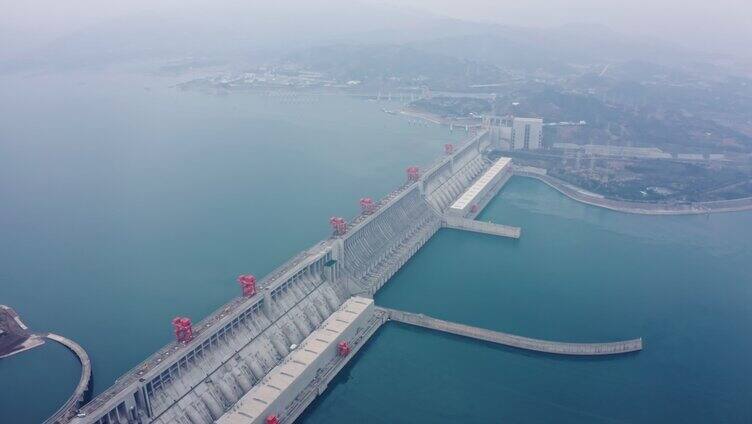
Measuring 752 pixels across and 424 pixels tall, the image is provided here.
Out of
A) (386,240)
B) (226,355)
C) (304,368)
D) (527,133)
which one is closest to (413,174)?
(386,240)

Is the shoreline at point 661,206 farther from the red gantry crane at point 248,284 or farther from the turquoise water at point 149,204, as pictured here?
the red gantry crane at point 248,284

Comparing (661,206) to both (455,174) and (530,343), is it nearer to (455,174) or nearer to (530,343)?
(455,174)

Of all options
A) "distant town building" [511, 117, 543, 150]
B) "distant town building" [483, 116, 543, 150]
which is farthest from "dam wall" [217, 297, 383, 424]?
"distant town building" [511, 117, 543, 150]

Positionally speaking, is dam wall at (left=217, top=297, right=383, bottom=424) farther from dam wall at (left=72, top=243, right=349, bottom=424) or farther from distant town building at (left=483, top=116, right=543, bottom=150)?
distant town building at (left=483, top=116, right=543, bottom=150)

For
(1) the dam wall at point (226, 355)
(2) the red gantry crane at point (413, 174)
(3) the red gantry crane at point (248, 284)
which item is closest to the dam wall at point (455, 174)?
(2) the red gantry crane at point (413, 174)

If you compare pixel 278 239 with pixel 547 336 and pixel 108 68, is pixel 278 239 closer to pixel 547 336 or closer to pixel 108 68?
pixel 547 336

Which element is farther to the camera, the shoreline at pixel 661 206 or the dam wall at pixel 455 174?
the shoreline at pixel 661 206

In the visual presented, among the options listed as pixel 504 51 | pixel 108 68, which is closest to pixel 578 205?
pixel 504 51
